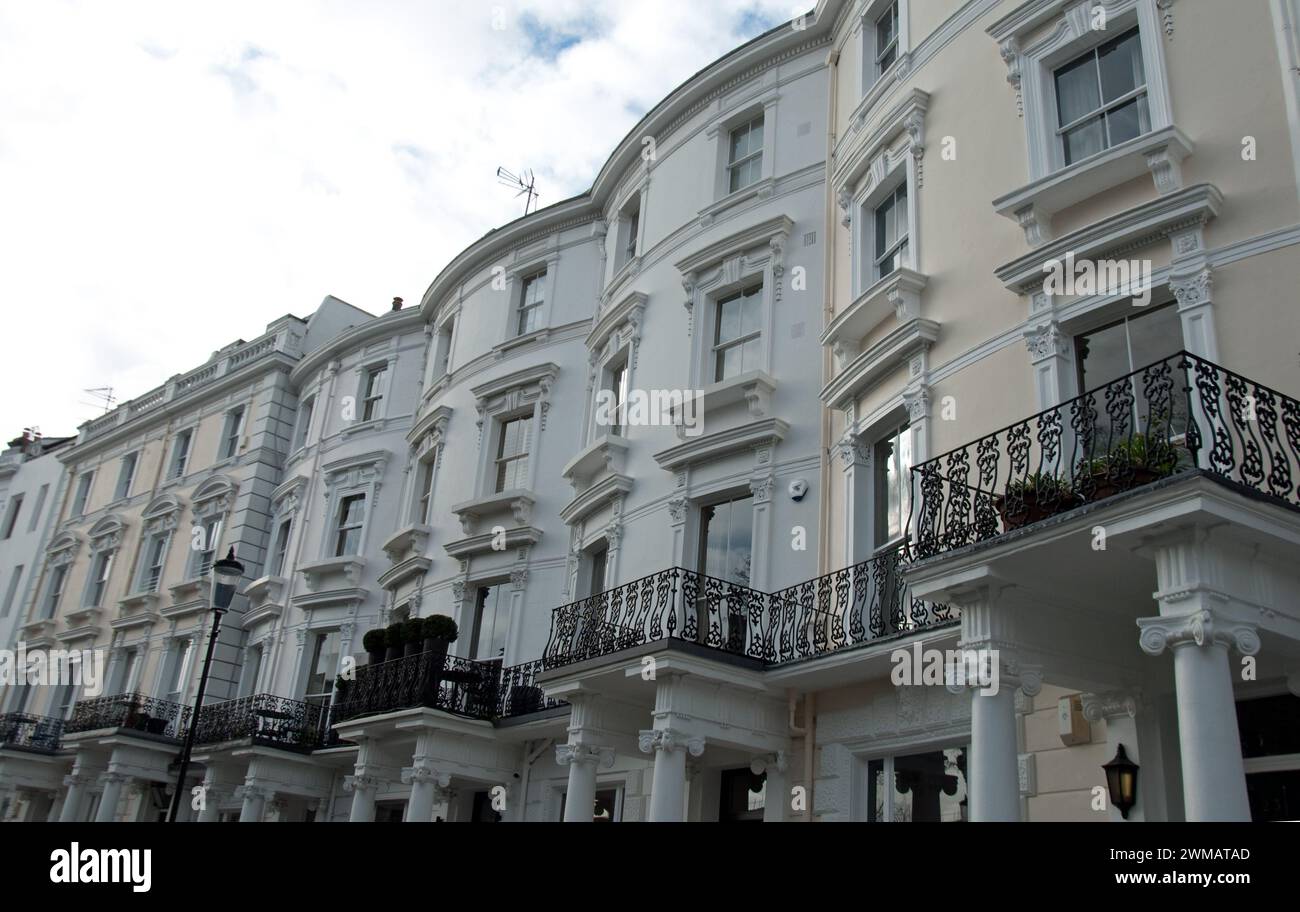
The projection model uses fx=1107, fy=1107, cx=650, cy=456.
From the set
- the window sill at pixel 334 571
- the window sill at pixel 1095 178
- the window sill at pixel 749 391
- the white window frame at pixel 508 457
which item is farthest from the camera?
the window sill at pixel 334 571

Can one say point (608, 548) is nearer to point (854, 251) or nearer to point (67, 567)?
point (854, 251)

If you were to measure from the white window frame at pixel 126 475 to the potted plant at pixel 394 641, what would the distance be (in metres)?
20.0

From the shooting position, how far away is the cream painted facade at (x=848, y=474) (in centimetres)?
891

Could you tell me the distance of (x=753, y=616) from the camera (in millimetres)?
13664

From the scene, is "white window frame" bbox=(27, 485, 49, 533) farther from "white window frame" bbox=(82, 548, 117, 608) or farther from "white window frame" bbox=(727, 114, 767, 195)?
"white window frame" bbox=(727, 114, 767, 195)

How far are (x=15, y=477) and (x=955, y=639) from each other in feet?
134

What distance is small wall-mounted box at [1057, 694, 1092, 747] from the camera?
995 centimetres

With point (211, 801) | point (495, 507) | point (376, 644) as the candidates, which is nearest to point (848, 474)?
point (495, 507)

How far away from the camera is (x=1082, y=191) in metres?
11.4

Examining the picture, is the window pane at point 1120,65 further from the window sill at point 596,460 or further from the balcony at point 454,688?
the balcony at point 454,688

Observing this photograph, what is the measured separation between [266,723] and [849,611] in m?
15.2

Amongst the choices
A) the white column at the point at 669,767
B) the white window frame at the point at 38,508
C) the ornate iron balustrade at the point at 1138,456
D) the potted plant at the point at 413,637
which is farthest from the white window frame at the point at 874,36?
the white window frame at the point at 38,508

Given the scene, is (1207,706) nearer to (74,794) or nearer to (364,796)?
(364,796)
